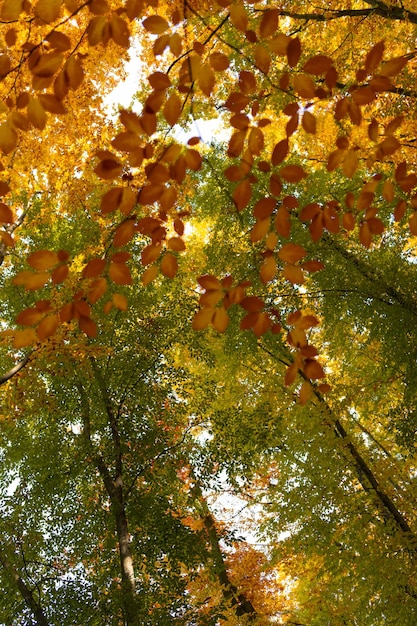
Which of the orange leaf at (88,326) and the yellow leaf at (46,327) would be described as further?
the orange leaf at (88,326)

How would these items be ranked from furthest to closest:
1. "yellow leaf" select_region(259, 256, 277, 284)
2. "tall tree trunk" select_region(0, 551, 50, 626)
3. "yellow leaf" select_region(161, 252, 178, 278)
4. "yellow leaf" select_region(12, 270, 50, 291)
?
"tall tree trunk" select_region(0, 551, 50, 626)
"yellow leaf" select_region(161, 252, 178, 278)
"yellow leaf" select_region(259, 256, 277, 284)
"yellow leaf" select_region(12, 270, 50, 291)

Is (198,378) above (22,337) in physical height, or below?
above

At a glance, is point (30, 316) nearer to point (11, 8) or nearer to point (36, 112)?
point (36, 112)

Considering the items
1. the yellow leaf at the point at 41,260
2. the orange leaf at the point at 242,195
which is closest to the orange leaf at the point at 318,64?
the orange leaf at the point at 242,195

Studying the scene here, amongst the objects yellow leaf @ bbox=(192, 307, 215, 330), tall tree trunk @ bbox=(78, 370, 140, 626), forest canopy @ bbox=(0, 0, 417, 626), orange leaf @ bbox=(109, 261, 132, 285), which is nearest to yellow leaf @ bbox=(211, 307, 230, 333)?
yellow leaf @ bbox=(192, 307, 215, 330)

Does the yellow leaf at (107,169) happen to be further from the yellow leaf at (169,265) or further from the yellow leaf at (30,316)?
the yellow leaf at (30,316)

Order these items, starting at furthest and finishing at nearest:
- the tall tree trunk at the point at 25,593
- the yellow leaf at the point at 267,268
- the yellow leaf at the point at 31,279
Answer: the tall tree trunk at the point at 25,593 < the yellow leaf at the point at 267,268 < the yellow leaf at the point at 31,279

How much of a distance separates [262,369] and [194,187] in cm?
330

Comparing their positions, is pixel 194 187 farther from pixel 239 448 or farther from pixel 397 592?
pixel 397 592

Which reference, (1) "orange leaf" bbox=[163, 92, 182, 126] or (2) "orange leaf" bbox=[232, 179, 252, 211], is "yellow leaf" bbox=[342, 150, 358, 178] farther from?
(1) "orange leaf" bbox=[163, 92, 182, 126]

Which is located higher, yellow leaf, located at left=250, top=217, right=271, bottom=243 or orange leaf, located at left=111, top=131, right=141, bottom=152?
orange leaf, located at left=111, top=131, right=141, bottom=152

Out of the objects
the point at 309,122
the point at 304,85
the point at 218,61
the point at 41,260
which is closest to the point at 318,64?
the point at 304,85

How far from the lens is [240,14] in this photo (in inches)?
70.1

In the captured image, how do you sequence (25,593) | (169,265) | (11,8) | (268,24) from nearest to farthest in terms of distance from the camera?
(11,8)
(268,24)
(169,265)
(25,593)
